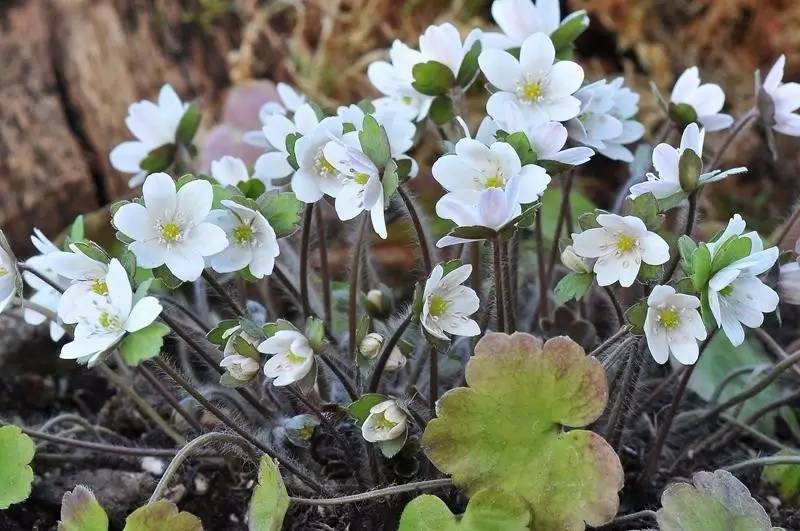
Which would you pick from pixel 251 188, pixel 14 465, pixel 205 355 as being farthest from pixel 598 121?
pixel 14 465

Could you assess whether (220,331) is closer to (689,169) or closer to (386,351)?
(386,351)

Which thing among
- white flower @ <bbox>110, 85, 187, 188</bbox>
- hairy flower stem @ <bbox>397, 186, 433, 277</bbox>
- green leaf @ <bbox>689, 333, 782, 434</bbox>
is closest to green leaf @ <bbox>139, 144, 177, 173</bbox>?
white flower @ <bbox>110, 85, 187, 188</bbox>

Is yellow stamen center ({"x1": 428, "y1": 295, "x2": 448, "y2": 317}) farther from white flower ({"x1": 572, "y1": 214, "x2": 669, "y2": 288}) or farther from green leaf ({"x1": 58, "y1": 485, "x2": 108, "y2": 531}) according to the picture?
green leaf ({"x1": 58, "y1": 485, "x2": 108, "y2": 531})

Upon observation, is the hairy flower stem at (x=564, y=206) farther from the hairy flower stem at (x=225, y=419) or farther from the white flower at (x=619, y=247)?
the hairy flower stem at (x=225, y=419)

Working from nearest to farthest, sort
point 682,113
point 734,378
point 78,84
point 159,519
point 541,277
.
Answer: point 159,519
point 682,113
point 541,277
point 734,378
point 78,84

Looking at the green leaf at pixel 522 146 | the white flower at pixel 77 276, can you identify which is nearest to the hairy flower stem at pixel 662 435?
the green leaf at pixel 522 146

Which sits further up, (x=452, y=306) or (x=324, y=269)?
(x=452, y=306)
